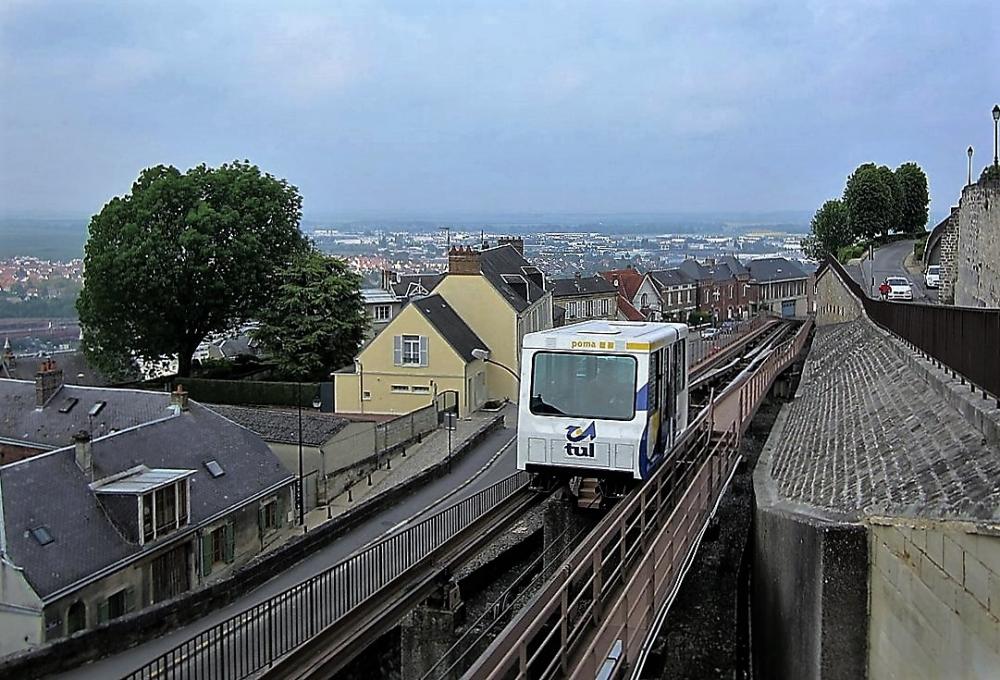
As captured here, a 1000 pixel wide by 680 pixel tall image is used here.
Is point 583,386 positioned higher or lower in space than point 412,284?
lower

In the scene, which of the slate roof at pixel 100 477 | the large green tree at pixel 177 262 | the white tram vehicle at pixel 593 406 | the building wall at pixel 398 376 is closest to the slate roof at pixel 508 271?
the building wall at pixel 398 376

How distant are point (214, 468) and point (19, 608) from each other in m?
7.57

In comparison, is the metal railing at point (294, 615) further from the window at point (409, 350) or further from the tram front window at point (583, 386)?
the window at point (409, 350)

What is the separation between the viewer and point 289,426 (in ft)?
103

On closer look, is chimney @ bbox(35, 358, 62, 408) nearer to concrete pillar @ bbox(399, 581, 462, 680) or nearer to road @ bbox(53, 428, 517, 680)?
road @ bbox(53, 428, 517, 680)

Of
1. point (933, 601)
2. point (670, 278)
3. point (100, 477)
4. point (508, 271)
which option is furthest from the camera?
point (670, 278)

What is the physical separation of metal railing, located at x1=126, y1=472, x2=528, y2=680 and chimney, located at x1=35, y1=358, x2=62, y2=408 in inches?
848

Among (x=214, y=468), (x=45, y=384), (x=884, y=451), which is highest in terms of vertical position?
(x=884, y=451)

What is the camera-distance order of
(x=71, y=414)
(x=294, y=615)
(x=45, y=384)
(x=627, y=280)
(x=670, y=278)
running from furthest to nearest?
(x=670, y=278) → (x=627, y=280) → (x=45, y=384) → (x=71, y=414) → (x=294, y=615)

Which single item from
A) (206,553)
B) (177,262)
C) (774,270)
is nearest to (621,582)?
(206,553)

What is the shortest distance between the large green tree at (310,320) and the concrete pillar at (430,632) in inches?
1271

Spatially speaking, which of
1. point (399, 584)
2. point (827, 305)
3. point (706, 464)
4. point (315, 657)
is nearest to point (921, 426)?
point (706, 464)

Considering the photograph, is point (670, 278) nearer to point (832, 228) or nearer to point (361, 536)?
point (832, 228)

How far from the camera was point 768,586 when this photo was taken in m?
13.9
